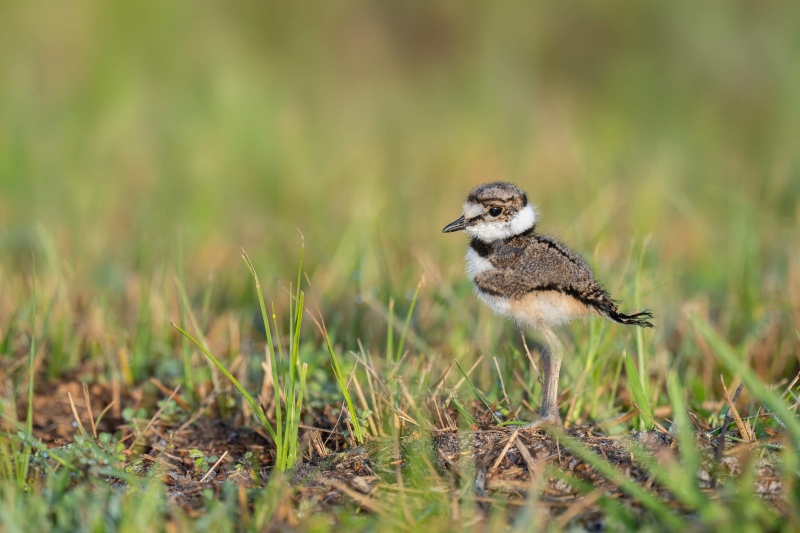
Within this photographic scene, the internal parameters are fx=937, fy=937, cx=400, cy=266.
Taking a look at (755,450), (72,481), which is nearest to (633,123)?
(755,450)

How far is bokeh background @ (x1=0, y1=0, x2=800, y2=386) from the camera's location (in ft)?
17.0

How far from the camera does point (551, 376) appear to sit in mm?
3549

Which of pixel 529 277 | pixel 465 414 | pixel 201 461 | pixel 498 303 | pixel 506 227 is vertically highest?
pixel 506 227

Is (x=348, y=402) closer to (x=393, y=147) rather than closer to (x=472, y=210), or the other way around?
(x=472, y=210)

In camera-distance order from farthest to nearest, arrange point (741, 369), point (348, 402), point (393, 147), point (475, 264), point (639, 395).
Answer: point (393, 147) < point (475, 264) < point (639, 395) < point (348, 402) < point (741, 369)

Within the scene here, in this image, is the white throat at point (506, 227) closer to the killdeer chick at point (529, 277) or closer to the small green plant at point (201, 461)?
the killdeer chick at point (529, 277)

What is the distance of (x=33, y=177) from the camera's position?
23.2 feet

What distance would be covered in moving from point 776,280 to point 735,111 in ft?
14.5

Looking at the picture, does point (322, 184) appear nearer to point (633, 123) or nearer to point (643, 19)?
point (633, 123)

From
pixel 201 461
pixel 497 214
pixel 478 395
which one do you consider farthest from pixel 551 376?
pixel 201 461

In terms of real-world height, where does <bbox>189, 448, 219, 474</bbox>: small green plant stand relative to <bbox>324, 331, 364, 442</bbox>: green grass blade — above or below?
Result: below

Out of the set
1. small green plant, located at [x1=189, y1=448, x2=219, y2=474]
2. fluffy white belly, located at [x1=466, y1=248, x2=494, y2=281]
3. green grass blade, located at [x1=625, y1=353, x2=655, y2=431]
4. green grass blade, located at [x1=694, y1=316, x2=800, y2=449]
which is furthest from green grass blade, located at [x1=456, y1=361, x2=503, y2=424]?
green grass blade, located at [x1=694, y1=316, x2=800, y2=449]

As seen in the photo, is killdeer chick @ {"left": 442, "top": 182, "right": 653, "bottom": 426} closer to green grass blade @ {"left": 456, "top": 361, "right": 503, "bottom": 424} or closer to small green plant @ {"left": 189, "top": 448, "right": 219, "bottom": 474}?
green grass blade @ {"left": 456, "top": 361, "right": 503, "bottom": 424}

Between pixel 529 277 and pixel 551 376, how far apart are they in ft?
1.28
